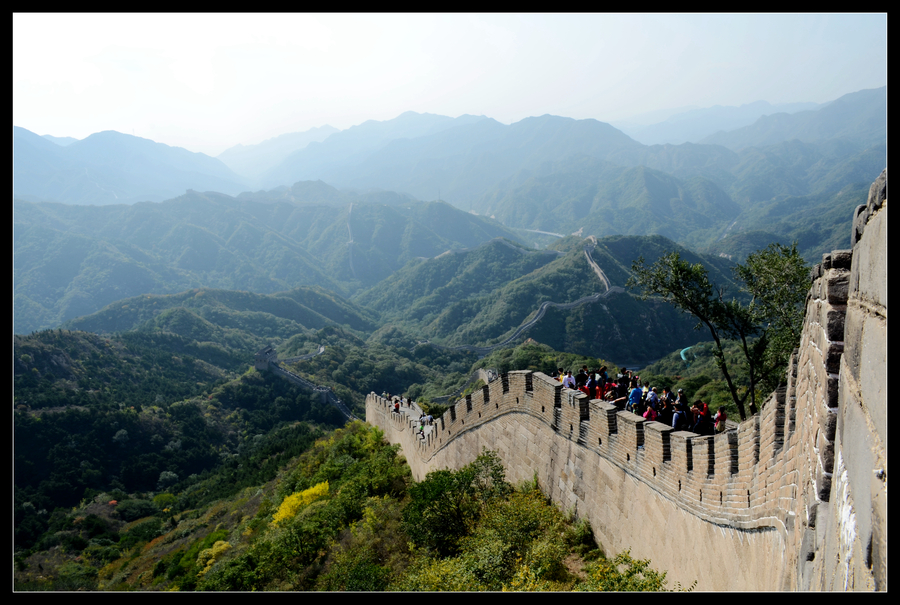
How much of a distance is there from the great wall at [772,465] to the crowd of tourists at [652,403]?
86 centimetres

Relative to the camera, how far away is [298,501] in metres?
17.2

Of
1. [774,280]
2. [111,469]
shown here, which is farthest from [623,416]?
[111,469]

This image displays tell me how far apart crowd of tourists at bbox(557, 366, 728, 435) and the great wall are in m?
0.86

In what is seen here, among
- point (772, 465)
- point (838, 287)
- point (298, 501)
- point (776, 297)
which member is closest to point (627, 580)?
point (772, 465)

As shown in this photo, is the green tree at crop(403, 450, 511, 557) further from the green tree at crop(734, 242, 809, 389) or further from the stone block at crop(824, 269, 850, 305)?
the stone block at crop(824, 269, 850, 305)

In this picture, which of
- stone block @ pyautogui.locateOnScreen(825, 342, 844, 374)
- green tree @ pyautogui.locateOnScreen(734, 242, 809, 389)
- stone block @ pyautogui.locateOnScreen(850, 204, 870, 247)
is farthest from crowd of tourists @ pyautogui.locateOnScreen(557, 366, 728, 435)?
stone block @ pyautogui.locateOnScreen(850, 204, 870, 247)

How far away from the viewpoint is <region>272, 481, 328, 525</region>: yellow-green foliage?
54.2 ft

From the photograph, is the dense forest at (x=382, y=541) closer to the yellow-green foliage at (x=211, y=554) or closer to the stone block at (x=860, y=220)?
the yellow-green foliage at (x=211, y=554)

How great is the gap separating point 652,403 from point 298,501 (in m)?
12.7

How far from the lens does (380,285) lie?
17062cm

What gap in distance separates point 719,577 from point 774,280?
9581 mm

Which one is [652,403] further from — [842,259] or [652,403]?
[842,259]

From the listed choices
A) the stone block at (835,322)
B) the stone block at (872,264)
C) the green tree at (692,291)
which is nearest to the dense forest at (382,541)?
the stone block at (835,322)
